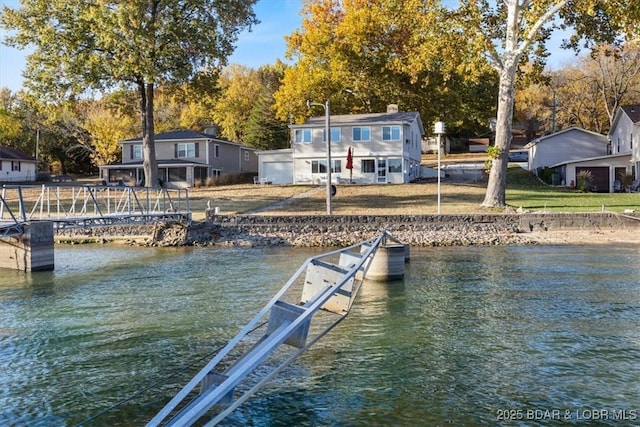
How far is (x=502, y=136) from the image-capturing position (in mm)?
35812

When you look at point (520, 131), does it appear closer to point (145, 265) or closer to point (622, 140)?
point (622, 140)

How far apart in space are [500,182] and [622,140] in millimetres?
23386

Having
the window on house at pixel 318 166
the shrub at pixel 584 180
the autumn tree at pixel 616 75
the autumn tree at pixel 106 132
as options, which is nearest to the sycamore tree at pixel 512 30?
the shrub at pixel 584 180

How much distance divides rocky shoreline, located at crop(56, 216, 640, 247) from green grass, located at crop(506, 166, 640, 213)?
3027mm

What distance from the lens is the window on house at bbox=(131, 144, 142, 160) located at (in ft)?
198

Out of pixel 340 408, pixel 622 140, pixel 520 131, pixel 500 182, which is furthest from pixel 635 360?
pixel 520 131

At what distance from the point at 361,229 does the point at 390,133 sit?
22.5 m

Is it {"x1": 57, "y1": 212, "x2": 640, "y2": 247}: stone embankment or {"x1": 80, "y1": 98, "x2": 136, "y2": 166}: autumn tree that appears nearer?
{"x1": 57, "y1": 212, "x2": 640, "y2": 247}: stone embankment

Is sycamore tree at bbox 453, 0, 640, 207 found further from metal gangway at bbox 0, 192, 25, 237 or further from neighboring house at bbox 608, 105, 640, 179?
metal gangway at bbox 0, 192, 25, 237

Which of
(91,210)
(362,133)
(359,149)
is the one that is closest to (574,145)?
(362,133)

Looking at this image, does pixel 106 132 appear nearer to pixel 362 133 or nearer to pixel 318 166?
pixel 318 166

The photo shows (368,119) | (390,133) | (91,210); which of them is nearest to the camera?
(91,210)

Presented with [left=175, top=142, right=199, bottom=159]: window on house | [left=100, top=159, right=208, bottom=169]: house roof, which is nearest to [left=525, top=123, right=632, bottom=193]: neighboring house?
[left=100, top=159, right=208, bottom=169]: house roof

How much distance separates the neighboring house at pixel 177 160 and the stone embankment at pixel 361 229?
82.4 feet
